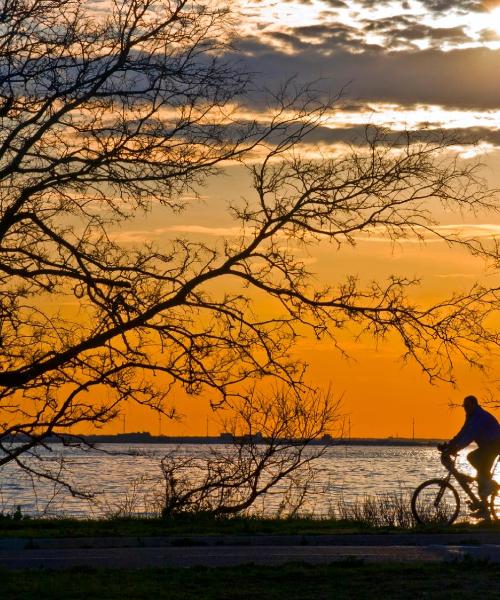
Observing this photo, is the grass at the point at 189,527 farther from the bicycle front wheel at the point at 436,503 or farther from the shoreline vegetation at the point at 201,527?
the bicycle front wheel at the point at 436,503

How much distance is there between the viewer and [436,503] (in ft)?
54.4

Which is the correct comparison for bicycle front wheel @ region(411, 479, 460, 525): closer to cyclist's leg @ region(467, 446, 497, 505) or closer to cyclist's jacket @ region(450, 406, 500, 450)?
cyclist's leg @ region(467, 446, 497, 505)

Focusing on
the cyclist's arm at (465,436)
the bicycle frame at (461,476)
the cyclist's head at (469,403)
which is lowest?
the bicycle frame at (461,476)

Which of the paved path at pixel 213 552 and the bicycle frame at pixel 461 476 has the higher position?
the bicycle frame at pixel 461 476

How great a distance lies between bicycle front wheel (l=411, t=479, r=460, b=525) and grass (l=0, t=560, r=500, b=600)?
20.1ft

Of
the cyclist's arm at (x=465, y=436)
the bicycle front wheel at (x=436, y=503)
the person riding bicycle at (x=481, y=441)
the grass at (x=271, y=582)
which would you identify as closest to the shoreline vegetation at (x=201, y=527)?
the bicycle front wheel at (x=436, y=503)

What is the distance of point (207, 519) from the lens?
56.2 feet

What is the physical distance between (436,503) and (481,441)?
1.29 meters

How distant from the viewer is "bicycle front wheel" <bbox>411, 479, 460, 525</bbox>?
1636cm

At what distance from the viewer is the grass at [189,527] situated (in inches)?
549

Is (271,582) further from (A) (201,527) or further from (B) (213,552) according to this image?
(A) (201,527)

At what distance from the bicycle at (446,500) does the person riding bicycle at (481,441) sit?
11cm

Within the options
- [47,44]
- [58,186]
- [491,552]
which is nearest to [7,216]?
[58,186]

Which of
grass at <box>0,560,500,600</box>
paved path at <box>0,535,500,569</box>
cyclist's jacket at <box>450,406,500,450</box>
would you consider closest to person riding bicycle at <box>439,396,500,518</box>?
cyclist's jacket at <box>450,406,500,450</box>
